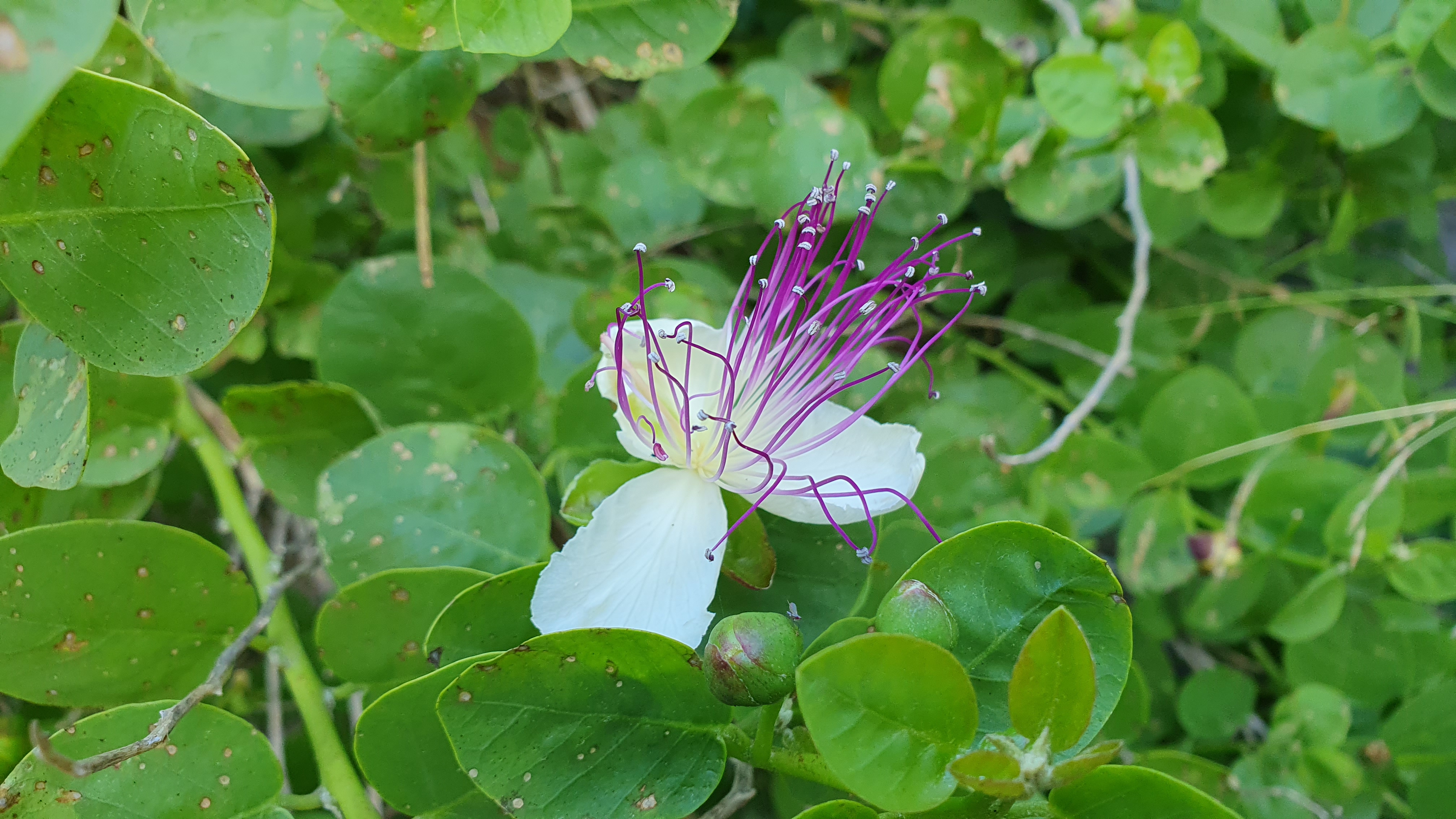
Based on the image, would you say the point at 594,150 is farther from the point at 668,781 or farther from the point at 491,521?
the point at 668,781

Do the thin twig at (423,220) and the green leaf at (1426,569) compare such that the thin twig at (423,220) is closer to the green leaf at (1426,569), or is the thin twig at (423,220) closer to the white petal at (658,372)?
the white petal at (658,372)

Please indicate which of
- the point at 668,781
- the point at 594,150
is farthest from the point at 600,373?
the point at 594,150

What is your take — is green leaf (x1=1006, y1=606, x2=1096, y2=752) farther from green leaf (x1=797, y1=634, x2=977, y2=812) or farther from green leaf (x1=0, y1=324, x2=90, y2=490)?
green leaf (x1=0, y1=324, x2=90, y2=490)

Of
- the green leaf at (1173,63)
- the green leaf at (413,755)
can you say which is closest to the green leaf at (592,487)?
the green leaf at (413,755)

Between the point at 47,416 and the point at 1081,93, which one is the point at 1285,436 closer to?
the point at 1081,93

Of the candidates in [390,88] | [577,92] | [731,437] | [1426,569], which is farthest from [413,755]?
[577,92]
